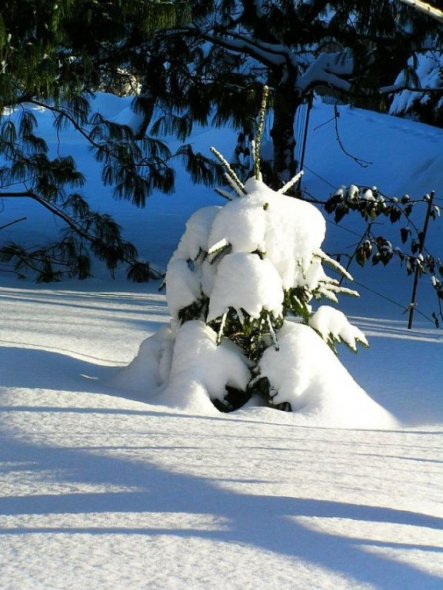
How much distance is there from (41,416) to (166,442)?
1.30 feet

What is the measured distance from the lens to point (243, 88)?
5.80 meters

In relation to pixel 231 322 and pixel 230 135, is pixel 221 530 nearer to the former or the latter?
pixel 231 322

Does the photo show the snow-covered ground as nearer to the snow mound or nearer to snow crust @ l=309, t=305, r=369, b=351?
the snow mound

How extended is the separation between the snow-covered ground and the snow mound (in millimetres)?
86

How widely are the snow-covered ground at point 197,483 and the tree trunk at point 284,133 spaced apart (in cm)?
293

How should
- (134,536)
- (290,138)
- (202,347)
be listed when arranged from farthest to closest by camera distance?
(290,138) < (202,347) < (134,536)

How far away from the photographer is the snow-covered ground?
4.78ft

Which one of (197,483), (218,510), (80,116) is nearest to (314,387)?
(197,483)

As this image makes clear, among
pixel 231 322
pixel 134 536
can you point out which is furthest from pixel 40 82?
pixel 134 536

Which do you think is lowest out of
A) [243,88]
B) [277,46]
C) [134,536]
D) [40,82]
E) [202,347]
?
[134,536]

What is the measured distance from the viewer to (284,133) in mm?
6570

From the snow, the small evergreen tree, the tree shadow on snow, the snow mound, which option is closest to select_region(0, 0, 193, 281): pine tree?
the small evergreen tree

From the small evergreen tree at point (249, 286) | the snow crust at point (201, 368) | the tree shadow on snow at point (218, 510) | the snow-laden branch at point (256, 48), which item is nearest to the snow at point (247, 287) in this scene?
the small evergreen tree at point (249, 286)

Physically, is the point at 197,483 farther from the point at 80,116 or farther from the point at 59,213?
the point at 80,116
